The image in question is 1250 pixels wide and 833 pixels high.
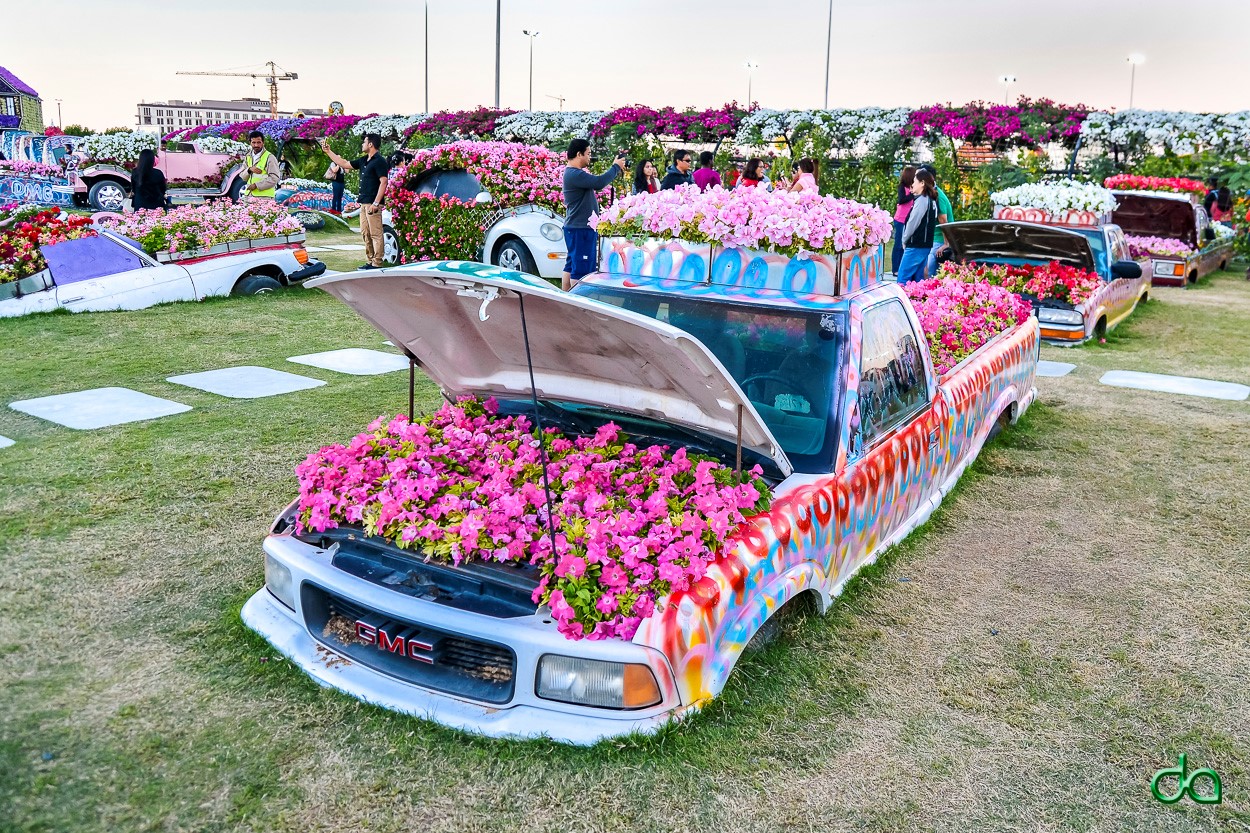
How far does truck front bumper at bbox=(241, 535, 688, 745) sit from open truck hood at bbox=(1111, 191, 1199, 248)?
52.4 ft

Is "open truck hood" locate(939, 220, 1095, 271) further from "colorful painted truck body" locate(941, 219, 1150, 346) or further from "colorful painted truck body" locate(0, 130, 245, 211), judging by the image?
"colorful painted truck body" locate(0, 130, 245, 211)

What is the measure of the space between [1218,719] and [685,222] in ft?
9.26

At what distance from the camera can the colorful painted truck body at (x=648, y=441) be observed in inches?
114

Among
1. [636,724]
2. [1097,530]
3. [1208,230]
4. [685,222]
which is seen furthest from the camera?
[1208,230]

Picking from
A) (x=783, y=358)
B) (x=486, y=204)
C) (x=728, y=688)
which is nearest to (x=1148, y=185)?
(x=486, y=204)

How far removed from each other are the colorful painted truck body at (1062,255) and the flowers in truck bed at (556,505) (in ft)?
26.9

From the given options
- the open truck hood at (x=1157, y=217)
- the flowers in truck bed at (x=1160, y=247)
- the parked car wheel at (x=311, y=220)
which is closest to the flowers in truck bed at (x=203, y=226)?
the parked car wheel at (x=311, y=220)

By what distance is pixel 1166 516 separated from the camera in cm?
548

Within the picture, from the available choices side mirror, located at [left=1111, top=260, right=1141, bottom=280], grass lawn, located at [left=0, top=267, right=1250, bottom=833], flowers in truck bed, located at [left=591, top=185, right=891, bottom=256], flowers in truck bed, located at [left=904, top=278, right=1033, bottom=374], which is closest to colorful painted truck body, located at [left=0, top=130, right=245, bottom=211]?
flowers in truck bed, located at [left=904, top=278, right=1033, bottom=374]

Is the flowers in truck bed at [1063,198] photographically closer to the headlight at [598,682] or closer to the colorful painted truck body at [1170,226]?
the colorful painted truck body at [1170,226]

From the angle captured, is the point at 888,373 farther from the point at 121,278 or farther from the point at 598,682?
the point at 121,278

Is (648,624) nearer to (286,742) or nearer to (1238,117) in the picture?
(286,742)

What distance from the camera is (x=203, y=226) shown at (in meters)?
11.4

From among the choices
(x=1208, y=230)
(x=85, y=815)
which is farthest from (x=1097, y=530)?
(x=1208, y=230)
